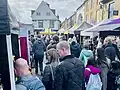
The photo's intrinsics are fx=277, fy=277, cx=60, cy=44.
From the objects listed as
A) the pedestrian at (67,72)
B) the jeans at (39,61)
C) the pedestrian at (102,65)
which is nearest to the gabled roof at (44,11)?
the jeans at (39,61)

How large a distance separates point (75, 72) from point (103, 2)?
2530 cm

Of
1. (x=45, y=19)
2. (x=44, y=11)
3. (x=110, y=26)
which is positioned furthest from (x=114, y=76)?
(x=44, y=11)

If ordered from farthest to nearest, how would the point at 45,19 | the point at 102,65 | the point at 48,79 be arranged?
the point at 45,19, the point at 102,65, the point at 48,79

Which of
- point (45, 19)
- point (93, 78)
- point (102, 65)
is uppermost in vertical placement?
point (45, 19)

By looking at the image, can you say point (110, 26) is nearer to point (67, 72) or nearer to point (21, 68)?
point (67, 72)

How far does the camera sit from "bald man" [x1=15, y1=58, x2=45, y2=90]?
11.7 feet

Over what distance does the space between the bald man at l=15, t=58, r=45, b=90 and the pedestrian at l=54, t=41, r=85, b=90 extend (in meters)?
0.90

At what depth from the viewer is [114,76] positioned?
6.39 m

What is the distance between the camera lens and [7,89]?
387 cm

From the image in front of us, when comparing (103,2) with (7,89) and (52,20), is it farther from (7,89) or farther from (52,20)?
(52,20)

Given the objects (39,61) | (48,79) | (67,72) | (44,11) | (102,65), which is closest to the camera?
(67,72)

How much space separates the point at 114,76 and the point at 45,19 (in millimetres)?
85496

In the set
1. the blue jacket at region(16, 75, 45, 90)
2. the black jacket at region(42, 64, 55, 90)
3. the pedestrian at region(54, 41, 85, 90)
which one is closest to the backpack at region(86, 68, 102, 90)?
the black jacket at region(42, 64, 55, 90)

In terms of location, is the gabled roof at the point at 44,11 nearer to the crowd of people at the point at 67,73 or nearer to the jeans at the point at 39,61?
the jeans at the point at 39,61
